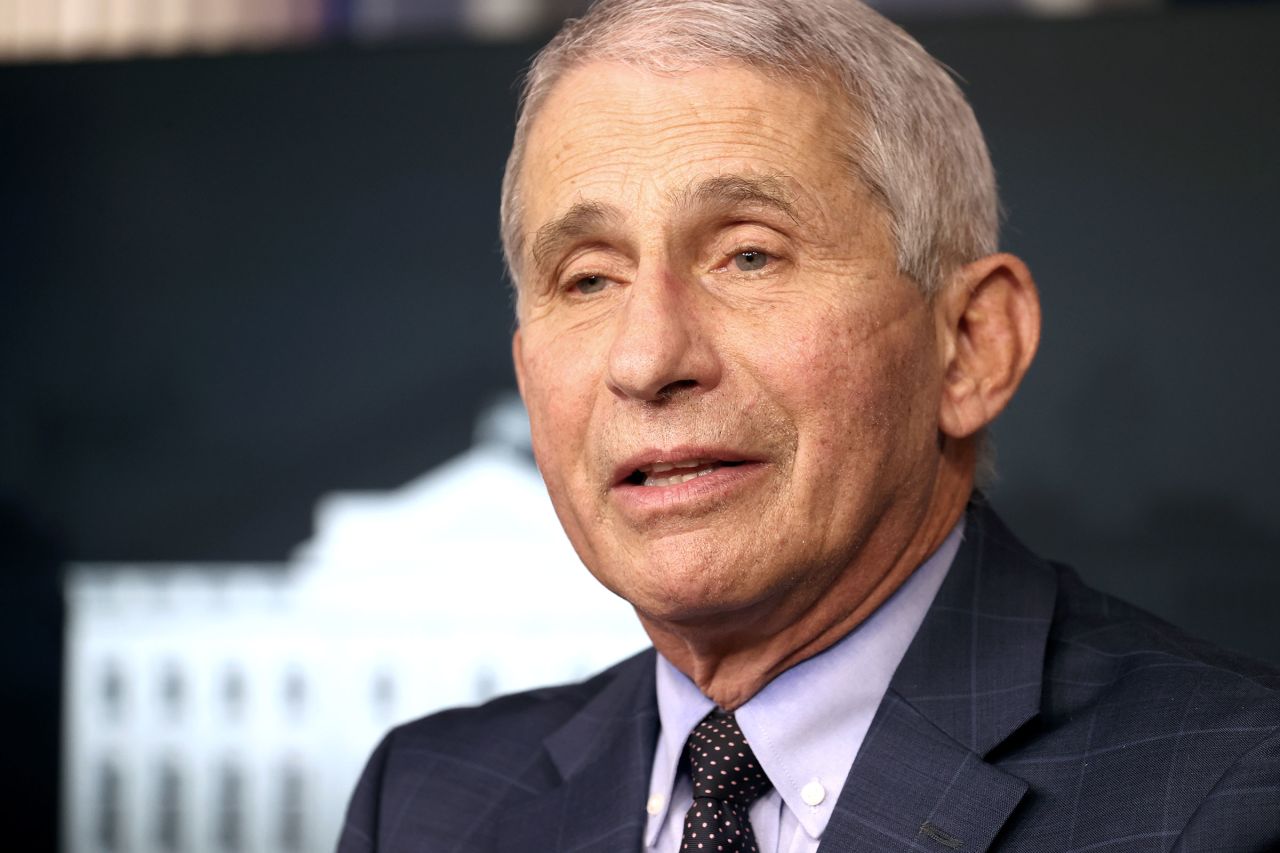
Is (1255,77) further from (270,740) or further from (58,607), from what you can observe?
(58,607)

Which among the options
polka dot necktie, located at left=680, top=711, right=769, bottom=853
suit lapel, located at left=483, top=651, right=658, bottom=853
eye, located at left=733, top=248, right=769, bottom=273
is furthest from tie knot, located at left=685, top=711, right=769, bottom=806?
eye, located at left=733, top=248, right=769, bottom=273

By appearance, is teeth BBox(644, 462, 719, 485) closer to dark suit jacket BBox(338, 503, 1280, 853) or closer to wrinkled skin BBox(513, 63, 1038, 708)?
wrinkled skin BBox(513, 63, 1038, 708)

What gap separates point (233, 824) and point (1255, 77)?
8.89ft

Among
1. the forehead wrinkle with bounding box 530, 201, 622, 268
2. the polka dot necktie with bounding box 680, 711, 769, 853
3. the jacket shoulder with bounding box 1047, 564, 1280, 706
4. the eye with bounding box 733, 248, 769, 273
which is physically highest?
the forehead wrinkle with bounding box 530, 201, 622, 268

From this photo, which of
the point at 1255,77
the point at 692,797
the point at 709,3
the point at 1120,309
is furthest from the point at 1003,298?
the point at 1255,77

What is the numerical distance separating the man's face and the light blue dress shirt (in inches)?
3.1

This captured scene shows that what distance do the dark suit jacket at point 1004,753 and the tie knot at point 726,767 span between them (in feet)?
0.40

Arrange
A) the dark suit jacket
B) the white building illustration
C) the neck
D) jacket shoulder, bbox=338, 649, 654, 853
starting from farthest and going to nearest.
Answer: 1. the white building illustration
2. jacket shoulder, bbox=338, 649, 654, 853
3. the neck
4. the dark suit jacket

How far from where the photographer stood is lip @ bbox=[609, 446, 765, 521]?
1582mm

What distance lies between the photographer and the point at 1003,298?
5.90 ft

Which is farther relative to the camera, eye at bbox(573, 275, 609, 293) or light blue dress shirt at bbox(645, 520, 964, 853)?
eye at bbox(573, 275, 609, 293)

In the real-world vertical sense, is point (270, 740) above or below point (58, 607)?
below

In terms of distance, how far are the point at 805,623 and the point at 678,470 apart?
23 cm

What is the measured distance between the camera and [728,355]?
1.59 m
